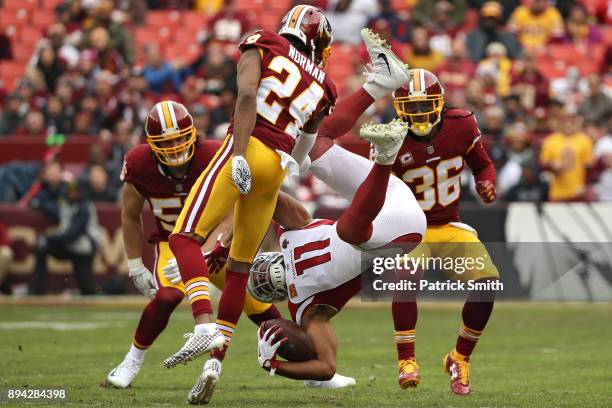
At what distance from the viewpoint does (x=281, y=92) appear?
721 cm

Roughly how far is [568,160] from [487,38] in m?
3.25

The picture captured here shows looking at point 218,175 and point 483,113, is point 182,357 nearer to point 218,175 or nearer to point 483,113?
point 218,175

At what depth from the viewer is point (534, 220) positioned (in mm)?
14352

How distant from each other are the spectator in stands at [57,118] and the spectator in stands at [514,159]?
596cm

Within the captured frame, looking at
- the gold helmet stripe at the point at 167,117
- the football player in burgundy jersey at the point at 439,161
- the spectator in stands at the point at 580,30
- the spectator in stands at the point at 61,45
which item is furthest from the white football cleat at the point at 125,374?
the spectator in stands at the point at 580,30

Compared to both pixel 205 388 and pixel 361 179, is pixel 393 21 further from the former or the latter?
pixel 205 388

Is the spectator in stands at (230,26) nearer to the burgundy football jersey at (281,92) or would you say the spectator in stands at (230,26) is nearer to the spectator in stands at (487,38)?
the spectator in stands at (487,38)

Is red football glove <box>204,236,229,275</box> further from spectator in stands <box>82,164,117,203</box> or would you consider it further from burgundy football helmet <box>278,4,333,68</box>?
spectator in stands <box>82,164,117,203</box>

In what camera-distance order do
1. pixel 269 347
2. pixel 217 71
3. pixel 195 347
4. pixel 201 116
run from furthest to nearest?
pixel 217 71, pixel 201 116, pixel 269 347, pixel 195 347

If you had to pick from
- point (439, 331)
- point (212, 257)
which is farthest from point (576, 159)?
point (212, 257)

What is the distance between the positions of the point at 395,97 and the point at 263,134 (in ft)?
4.73

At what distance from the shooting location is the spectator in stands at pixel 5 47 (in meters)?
19.2

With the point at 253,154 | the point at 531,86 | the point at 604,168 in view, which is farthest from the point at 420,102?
the point at 531,86

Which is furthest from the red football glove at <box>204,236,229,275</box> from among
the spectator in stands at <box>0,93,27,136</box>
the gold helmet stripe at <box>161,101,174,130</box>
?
the spectator in stands at <box>0,93,27,136</box>
